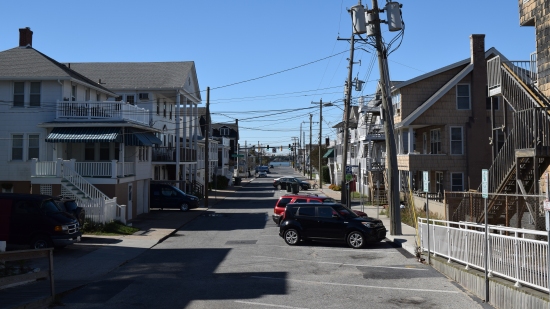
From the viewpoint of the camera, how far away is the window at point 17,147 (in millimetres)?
29094

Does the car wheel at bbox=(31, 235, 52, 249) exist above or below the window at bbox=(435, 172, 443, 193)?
below

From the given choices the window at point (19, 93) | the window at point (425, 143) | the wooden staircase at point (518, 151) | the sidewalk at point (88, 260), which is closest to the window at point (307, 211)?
the wooden staircase at point (518, 151)

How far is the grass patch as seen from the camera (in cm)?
2428

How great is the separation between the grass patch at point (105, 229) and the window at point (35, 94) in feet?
27.1

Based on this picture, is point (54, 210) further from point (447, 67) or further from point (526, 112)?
point (447, 67)

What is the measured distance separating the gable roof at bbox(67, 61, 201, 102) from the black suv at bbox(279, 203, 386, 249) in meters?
23.1

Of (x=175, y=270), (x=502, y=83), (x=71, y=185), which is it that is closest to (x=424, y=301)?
(x=175, y=270)

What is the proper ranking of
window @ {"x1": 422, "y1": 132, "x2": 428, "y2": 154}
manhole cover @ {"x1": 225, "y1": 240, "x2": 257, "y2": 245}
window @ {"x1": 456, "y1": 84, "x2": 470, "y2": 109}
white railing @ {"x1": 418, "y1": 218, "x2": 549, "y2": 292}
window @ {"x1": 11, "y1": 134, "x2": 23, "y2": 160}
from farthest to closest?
window @ {"x1": 422, "y1": 132, "x2": 428, "y2": 154}, window @ {"x1": 456, "y1": 84, "x2": 470, "y2": 109}, window @ {"x1": 11, "y1": 134, "x2": 23, "y2": 160}, manhole cover @ {"x1": 225, "y1": 240, "x2": 257, "y2": 245}, white railing @ {"x1": 418, "y1": 218, "x2": 549, "y2": 292}

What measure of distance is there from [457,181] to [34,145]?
2472 centimetres

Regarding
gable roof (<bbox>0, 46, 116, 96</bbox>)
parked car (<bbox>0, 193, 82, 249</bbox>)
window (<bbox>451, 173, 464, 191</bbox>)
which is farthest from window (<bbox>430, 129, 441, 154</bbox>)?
parked car (<bbox>0, 193, 82, 249</bbox>)

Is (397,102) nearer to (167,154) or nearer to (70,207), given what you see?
(167,154)

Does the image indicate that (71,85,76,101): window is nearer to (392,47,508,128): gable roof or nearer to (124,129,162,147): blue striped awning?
(124,129,162,147): blue striped awning

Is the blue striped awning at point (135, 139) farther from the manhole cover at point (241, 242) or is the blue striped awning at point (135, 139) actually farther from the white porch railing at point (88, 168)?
the manhole cover at point (241, 242)

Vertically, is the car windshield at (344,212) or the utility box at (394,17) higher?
the utility box at (394,17)
